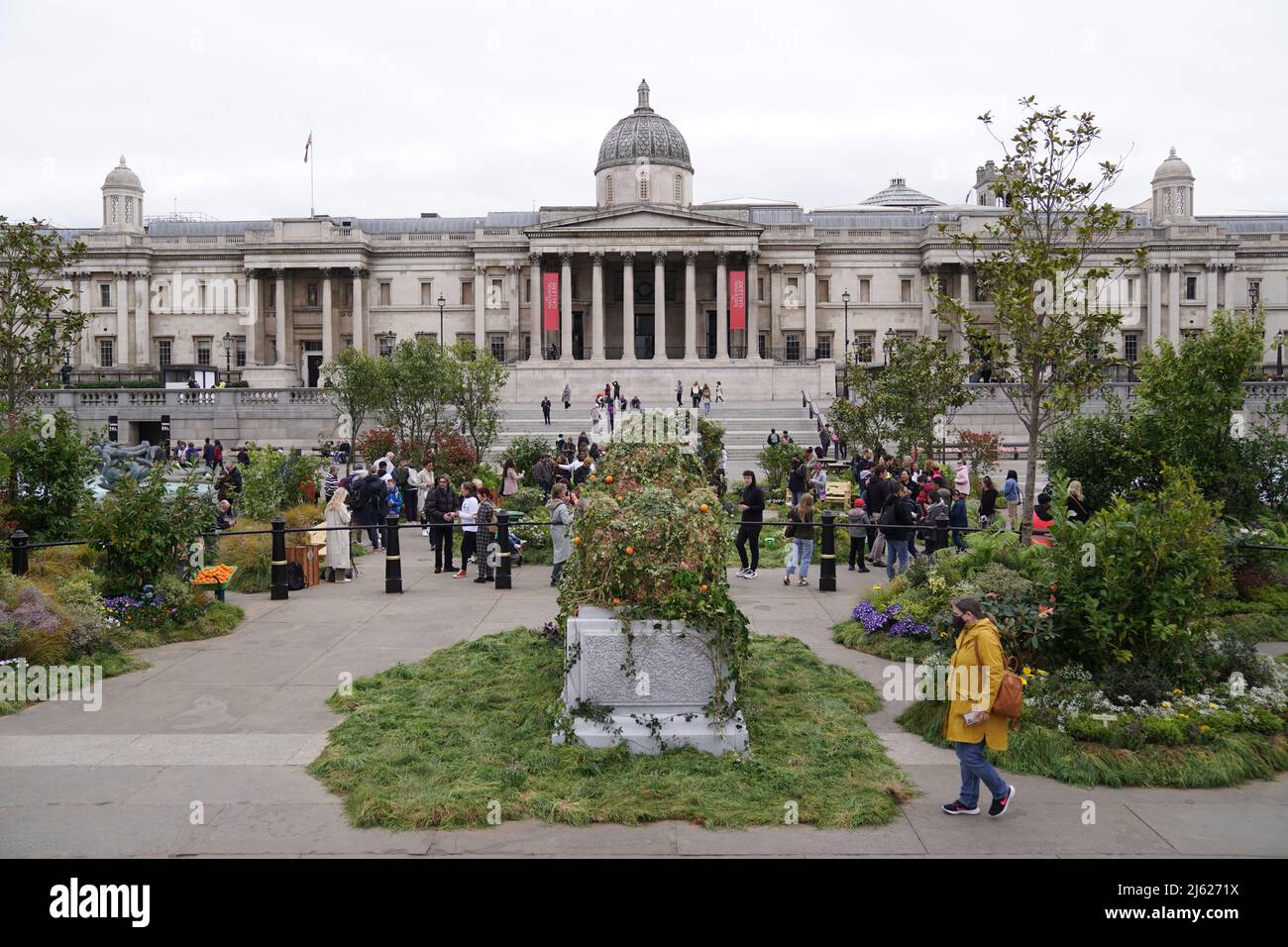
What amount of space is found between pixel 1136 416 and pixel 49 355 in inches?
904

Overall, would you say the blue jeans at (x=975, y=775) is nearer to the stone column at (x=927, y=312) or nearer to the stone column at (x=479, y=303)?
the stone column at (x=927, y=312)

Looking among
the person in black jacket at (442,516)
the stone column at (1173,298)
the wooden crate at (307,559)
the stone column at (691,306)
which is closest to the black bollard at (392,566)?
the wooden crate at (307,559)

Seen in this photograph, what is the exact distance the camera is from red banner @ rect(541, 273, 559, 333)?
69.9 meters

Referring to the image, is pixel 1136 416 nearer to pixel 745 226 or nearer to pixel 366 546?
pixel 366 546

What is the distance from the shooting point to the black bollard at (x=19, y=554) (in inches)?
607

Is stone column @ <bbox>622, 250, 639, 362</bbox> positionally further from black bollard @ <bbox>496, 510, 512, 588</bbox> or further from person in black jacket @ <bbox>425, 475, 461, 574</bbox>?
black bollard @ <bbox>496, 510, 512, 588</bbox>

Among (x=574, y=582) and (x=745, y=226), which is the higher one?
(x=745, y=226)

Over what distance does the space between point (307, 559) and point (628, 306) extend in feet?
179

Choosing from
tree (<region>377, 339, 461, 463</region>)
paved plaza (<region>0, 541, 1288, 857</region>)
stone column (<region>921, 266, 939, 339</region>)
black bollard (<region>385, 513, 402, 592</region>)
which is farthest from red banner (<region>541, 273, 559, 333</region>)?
paved plaza (<region>0, 541, 1288, 857</region>)

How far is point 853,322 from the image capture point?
75375 millimetres

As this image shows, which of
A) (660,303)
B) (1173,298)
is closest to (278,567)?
(660,303)

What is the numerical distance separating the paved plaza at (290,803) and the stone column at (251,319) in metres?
66.9

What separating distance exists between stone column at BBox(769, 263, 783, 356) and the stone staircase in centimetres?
1604
